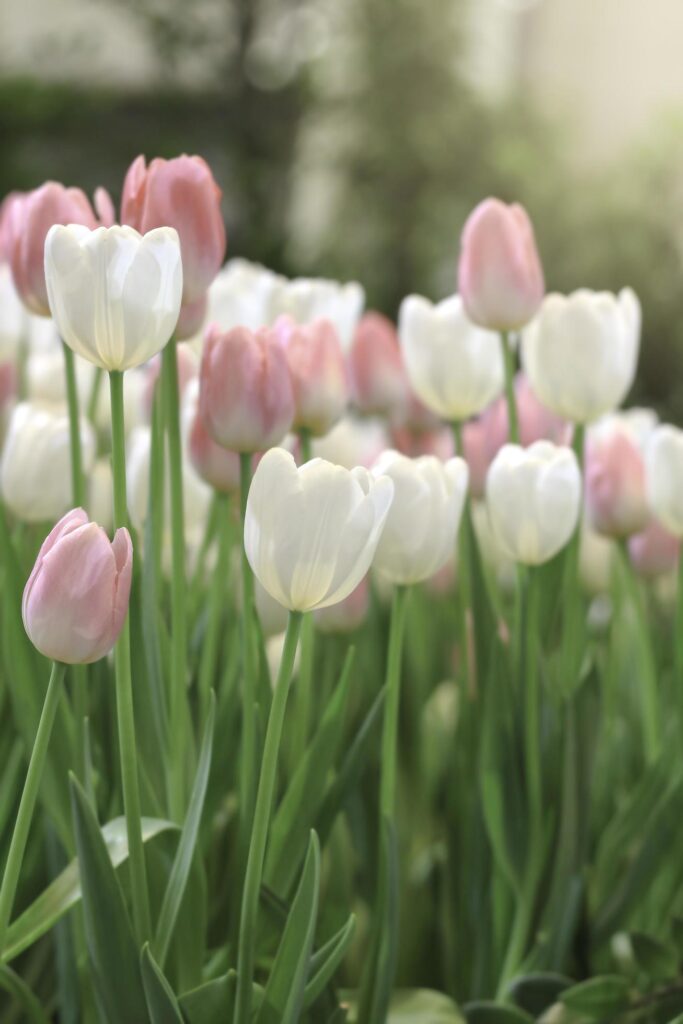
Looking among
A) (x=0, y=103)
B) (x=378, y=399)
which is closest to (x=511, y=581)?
(x=378, y=399)

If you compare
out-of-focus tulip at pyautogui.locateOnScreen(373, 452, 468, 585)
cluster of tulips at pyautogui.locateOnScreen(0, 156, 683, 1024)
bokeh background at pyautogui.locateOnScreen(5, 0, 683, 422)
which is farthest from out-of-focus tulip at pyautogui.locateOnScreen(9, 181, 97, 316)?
bokeh background at pyautogui.locateOnScreen(5, 0, 683, 422)

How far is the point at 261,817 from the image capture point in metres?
0.32

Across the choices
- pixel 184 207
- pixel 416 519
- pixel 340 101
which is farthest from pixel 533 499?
pixel 340 101

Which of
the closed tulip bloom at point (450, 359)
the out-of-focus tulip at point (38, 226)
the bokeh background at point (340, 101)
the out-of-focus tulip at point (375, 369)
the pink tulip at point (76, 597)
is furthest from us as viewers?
the bokeh background at point (340, 101)

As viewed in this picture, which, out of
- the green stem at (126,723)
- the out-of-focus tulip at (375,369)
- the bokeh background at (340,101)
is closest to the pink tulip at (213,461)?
the green stem at (126,723)

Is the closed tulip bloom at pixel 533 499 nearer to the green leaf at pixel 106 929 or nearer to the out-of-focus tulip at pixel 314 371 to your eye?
the out-of-focus tulip at pixel 314 371

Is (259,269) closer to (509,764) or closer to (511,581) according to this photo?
(511,581)

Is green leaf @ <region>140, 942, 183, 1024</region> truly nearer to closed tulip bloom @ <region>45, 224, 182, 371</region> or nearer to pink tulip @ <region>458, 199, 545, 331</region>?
closed tulip bloom @ <region>45, 224, 182, 371</region>

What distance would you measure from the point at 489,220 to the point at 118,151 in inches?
180

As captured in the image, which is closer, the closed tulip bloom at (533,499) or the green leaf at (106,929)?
the green leaf at (106,929)

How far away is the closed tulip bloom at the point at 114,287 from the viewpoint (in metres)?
0.33

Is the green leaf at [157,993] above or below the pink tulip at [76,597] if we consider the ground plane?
below

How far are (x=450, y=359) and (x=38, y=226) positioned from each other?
0.64ft

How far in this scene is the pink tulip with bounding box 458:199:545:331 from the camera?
0.47m
